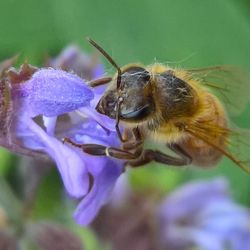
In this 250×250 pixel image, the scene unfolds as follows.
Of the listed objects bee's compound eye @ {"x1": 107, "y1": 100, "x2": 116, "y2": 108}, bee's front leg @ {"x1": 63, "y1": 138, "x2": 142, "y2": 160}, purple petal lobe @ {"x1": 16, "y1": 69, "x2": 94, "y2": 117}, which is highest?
purple petal lobe @ {"x1": 16, "y1": 69, "x2": 94, "y2": 117}

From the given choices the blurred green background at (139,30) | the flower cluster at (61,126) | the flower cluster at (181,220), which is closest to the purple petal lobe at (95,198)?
the flower cluster at (61,126)

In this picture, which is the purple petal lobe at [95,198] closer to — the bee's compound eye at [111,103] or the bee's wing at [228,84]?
the bee's compound eye at [111,103]

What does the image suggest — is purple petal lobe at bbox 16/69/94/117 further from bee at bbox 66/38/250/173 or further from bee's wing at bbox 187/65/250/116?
bee's wing at bbox 187/65/250/116

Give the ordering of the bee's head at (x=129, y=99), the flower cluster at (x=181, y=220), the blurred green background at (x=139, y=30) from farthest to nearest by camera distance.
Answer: the blurred green background at (x=139, y=30) < the flower cluster at (x=181, y=220) < the bee's head at (x=129, y=99)

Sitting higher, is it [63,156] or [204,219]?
[63,156]

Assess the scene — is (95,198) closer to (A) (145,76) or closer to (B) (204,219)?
(A) (145,76)

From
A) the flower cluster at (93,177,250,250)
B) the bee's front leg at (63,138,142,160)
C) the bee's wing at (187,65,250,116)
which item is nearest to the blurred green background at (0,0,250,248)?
the flower cluster at (93,177,250,250)

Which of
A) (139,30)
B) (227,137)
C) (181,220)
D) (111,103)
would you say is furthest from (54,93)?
(139,30)

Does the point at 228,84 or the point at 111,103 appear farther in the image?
the point at 228,84
